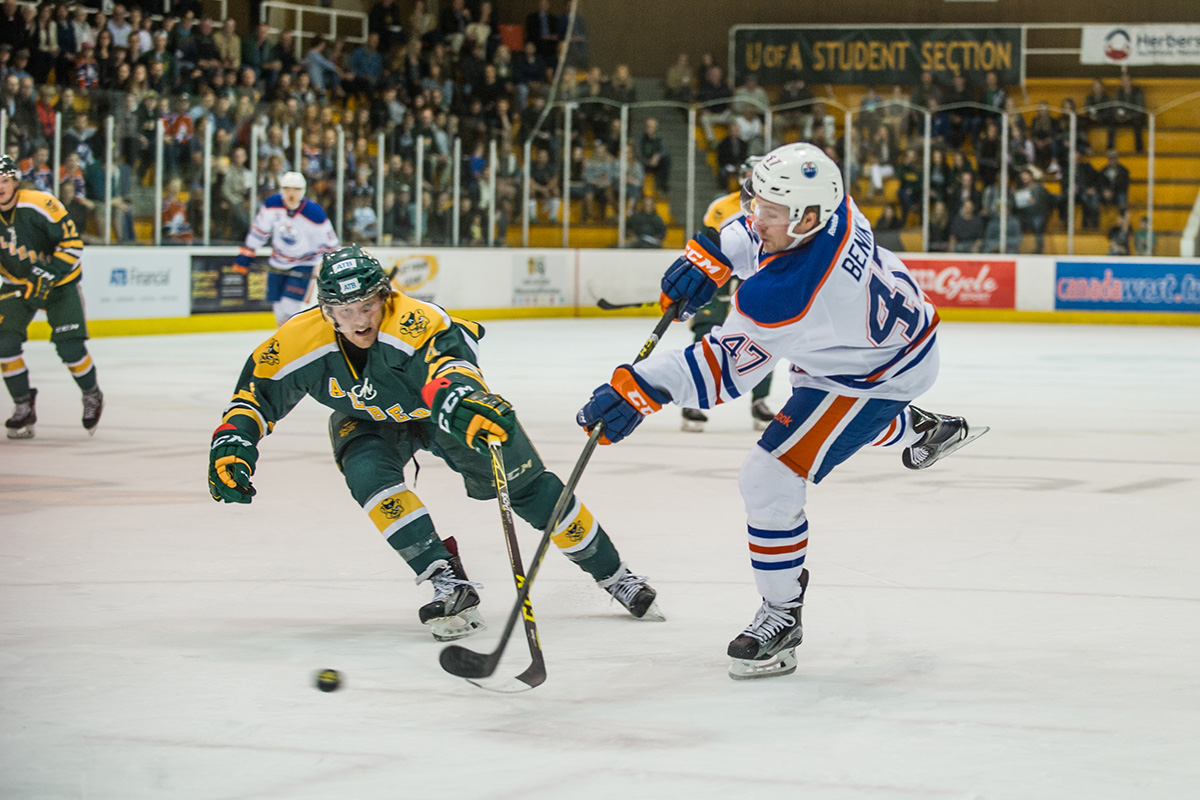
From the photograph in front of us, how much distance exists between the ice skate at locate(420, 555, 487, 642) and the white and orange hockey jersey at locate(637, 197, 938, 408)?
79 centimetres

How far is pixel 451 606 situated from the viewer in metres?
3.73

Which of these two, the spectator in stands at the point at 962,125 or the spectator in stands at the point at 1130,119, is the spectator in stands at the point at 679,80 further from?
the spectator in stands at the point at 1130,119

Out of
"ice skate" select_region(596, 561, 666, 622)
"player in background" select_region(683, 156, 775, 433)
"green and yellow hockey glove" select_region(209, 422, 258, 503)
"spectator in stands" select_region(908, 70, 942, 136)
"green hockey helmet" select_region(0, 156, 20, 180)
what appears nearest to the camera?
"green and yellow hockey glove" select_region(209, 422, 258, 503)

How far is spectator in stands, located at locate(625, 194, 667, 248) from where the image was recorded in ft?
58.9

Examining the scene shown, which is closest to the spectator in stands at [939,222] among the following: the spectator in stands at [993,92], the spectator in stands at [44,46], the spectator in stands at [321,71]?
the spectator in stands at [993,92]

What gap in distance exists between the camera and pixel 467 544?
16.1 ft

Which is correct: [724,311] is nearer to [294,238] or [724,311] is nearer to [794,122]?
[294,238]

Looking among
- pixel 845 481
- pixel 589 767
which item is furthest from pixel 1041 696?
pixel 845 481

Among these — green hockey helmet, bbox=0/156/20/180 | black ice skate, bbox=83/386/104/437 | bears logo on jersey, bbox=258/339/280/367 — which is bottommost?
black ice skate, bbox=83/386/104/437

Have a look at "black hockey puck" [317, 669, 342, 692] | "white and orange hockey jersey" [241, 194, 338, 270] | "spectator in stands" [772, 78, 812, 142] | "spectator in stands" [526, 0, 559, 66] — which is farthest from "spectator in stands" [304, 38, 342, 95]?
"black hockey puck" [317, 669, 342, 692]

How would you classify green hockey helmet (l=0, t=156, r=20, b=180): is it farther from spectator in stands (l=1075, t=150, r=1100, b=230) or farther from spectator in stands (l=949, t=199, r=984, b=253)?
spectator in stands (l=1075, t=150, r=1100, b=230)

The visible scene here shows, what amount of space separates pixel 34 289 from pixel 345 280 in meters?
4.57

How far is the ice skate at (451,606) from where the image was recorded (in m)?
3.69

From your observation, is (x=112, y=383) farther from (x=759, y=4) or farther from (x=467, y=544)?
(x=759, y=4)
